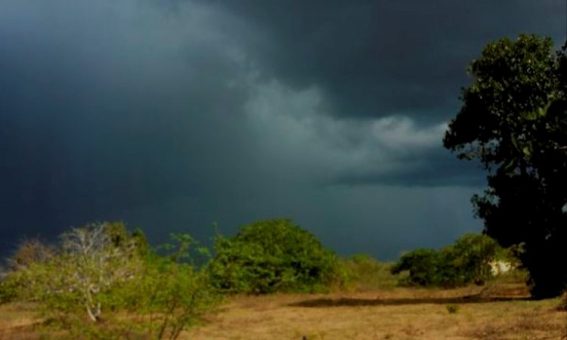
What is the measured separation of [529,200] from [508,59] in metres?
6.62

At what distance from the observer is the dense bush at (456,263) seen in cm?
5025

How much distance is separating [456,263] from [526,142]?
2047cm

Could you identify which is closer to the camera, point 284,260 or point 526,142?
point 526,142

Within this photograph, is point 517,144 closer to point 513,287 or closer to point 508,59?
point 508,59

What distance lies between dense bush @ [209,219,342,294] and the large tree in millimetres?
16967

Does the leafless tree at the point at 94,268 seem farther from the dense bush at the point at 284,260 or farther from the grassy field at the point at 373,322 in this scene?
the dense bush at the point at 284,260

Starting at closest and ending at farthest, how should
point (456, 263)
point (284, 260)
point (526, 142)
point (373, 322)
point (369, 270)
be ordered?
point (373, 322)
point (526, 142)
point (284, 260)
point (456, 263)
point (369, 270)

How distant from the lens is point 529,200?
1300 inches

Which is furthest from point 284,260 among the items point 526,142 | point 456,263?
point 526,142

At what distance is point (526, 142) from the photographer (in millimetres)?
32219

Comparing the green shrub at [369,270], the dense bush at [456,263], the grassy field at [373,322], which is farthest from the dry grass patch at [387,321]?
the green shrub at [369,270]

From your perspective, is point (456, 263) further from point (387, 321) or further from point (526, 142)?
point (387, 321)

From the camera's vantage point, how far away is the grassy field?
21922 millimetres

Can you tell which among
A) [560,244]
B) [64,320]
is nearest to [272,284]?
[560,244]
